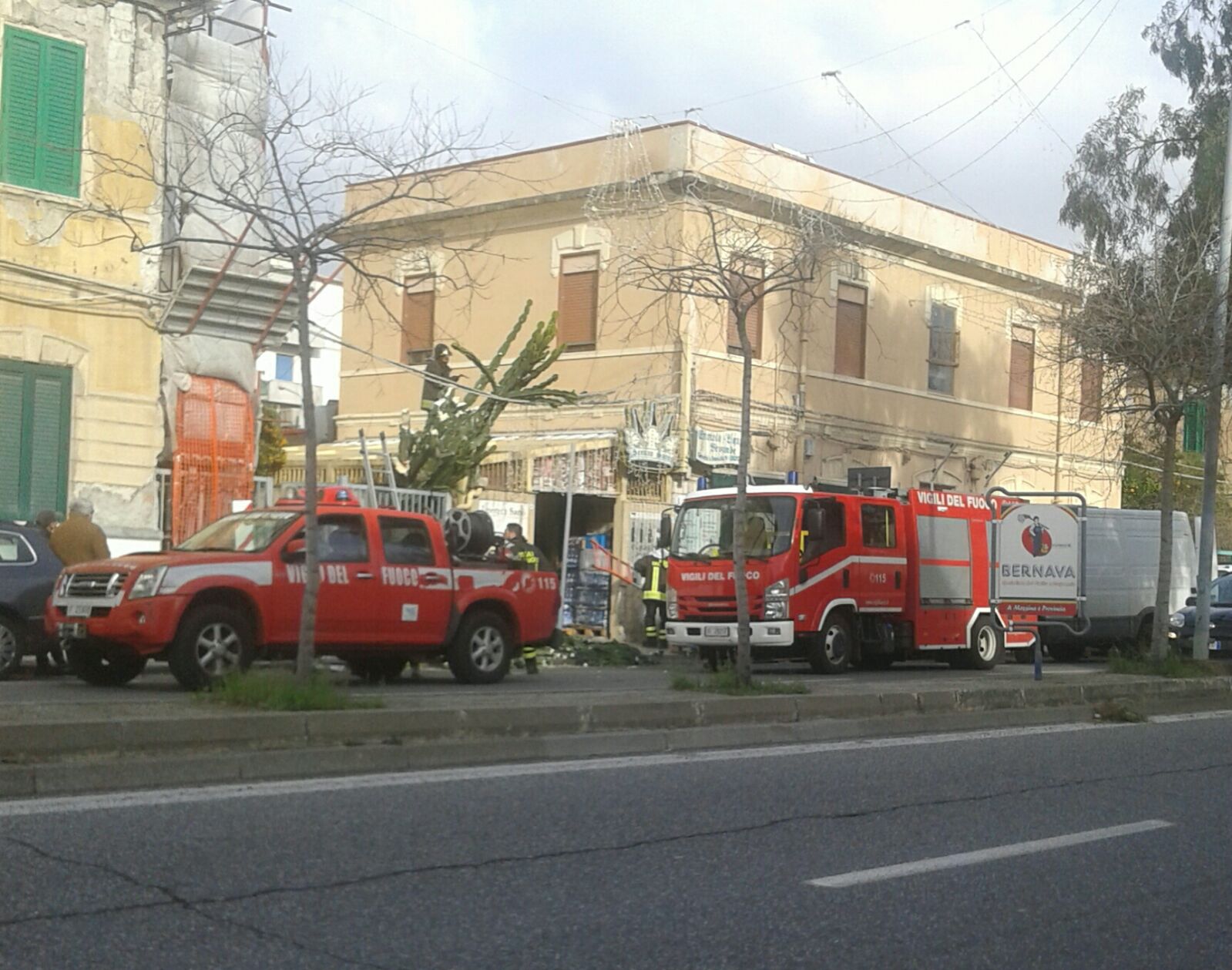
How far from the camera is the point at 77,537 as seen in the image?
1702cm

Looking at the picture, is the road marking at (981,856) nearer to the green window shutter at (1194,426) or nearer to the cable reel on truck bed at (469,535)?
the cable reel on truck bed at (469,535)

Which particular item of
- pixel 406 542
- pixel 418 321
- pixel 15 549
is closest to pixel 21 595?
pixel 15 549

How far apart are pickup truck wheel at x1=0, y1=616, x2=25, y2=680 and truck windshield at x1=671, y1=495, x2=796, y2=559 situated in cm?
901

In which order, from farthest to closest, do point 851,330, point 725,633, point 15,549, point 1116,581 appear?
point 851,330, point 1116,581, point 725,633, point 15,549

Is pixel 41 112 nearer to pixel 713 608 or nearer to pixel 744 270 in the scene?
pixel 744 270

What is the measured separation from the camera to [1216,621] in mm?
25047

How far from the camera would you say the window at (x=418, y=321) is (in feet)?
108

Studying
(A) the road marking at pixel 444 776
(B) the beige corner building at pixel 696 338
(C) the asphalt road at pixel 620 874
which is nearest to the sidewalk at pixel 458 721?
(A) the road marking at pixel 444 776

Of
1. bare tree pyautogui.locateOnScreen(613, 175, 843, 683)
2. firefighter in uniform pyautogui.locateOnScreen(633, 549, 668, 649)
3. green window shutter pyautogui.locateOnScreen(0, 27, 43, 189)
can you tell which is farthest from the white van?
green window shutter pyautogui.locateOnScreen(0, 27, 43, 189)

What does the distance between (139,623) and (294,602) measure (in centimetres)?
146

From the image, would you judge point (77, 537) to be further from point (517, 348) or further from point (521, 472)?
point (517, 348)

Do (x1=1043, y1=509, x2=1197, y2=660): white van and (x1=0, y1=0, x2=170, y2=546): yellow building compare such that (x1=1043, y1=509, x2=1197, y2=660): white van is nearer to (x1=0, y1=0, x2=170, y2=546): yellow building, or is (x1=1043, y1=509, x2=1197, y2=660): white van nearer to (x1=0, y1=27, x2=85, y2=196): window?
(x1=0, y1=0, x2=170, y2=546): yellow building

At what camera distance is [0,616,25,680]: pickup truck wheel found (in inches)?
614

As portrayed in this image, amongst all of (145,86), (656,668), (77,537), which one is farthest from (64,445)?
(656,668)
